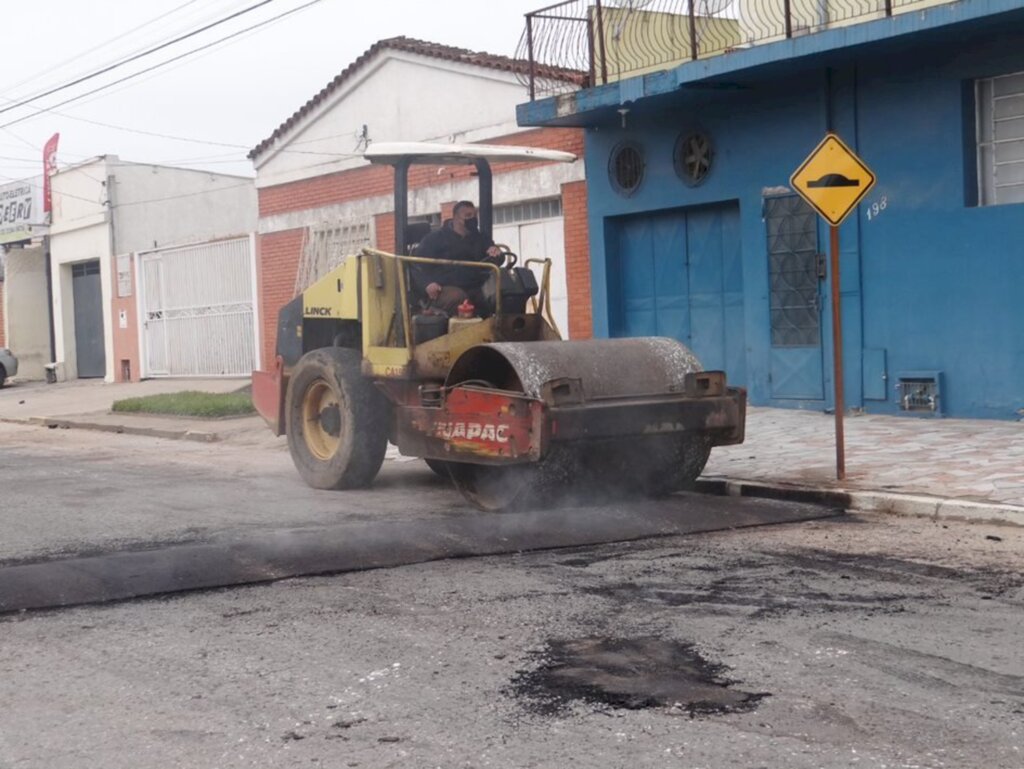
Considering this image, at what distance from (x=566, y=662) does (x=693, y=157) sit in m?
11.6

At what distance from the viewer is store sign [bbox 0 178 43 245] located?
104ft

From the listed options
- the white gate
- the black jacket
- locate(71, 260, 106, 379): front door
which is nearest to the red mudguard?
the black jacket

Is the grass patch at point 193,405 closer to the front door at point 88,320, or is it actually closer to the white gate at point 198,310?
the white gate at point 198,310

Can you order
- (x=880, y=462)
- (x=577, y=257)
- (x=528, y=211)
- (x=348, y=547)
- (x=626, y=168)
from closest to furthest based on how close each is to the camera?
1. (x=348, y=547)
2. (x=880, y=462)
3. (x=626, y=168)
4. (x=577, y=257)
5. (x=528, y=211)

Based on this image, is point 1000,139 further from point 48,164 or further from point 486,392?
point 48,164

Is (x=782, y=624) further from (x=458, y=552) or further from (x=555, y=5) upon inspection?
(x=555, y=5)

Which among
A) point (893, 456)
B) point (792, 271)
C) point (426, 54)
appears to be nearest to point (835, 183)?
point (893, 456)

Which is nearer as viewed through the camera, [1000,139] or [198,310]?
[1000,139]

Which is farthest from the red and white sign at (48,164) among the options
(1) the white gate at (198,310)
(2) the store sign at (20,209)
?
(1) the white gate at (198,310)

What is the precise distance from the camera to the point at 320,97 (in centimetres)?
2184

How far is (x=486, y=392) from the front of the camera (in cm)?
885

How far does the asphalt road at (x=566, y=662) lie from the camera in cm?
436

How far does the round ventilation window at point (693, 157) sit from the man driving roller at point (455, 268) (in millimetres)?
6267

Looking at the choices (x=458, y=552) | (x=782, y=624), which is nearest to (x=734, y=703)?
(x=782, y=624)
